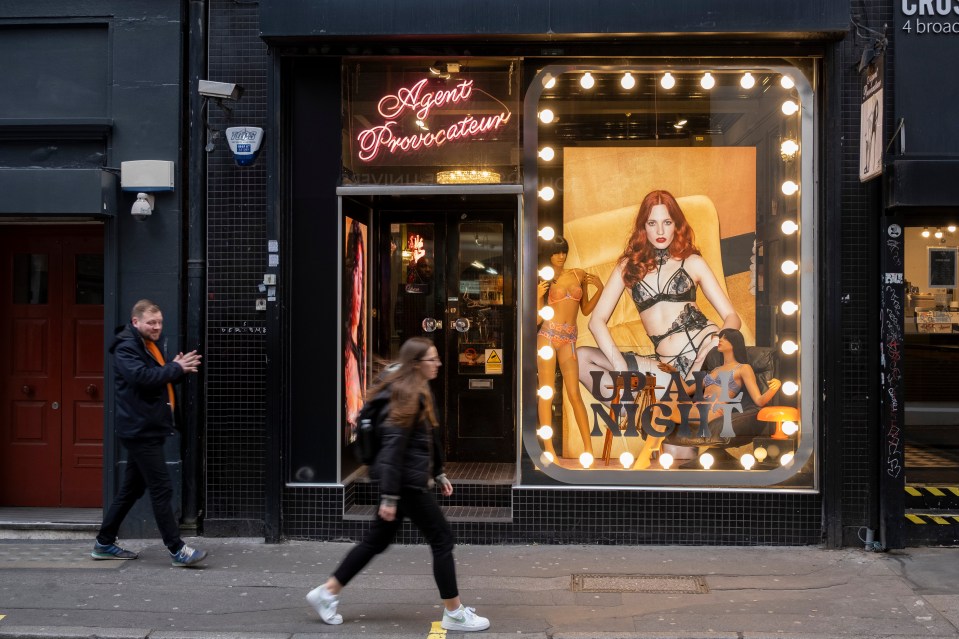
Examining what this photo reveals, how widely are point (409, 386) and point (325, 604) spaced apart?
5.01 feet

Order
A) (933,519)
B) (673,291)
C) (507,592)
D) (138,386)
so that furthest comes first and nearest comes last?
1. (673,291)
2. (933,519)
3. (138,386)
4. (507,592)

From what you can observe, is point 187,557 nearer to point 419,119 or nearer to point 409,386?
point 409,386

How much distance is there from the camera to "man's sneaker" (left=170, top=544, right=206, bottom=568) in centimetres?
687

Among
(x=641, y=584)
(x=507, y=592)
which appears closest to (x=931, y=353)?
(x=641, y=584)

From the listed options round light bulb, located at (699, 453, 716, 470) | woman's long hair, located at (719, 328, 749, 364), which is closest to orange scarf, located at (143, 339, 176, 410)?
round light bulb, located at (699, 453, 716, 470)

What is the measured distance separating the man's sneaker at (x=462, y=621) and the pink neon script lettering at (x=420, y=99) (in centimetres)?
425

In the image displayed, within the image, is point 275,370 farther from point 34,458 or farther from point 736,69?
point 736,69

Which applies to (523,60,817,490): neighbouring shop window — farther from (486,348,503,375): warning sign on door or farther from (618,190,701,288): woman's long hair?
(486,348,503,375): warning sign on door

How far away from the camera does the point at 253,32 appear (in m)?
7.77

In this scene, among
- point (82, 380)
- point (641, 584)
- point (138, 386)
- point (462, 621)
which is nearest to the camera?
point (462, 621)

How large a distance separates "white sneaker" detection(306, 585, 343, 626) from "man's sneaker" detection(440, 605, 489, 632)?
0.69 m

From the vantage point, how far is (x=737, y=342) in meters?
7.76

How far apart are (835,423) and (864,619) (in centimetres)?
196

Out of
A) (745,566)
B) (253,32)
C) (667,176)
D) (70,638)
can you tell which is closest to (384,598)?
(70,638)
